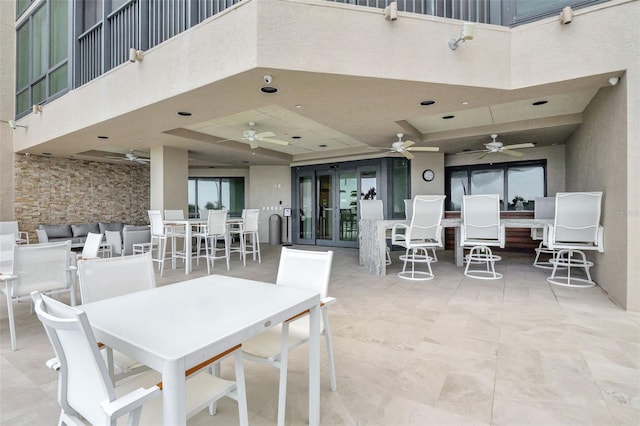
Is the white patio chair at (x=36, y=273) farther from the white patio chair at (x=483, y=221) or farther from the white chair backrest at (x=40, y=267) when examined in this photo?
the white patio chair at (x=483, y=221)

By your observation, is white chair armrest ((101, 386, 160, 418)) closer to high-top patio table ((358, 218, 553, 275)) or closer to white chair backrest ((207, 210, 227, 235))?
high-top patio table ((358, 218, 553, 275))

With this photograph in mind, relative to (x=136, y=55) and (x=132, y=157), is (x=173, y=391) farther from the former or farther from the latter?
(x=132, y=157)

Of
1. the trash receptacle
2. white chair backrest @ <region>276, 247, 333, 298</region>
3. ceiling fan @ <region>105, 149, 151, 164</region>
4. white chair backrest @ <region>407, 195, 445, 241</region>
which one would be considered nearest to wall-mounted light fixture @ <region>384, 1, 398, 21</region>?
white chair backrest @ <region>407, 195, 445, 241</region>

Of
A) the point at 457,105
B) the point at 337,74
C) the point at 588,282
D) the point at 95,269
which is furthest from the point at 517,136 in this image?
the point at 95,269

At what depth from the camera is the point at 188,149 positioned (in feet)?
23.8

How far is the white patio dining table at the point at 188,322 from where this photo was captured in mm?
864

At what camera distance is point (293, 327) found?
5.76 ft

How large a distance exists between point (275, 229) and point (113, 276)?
26.0 ft

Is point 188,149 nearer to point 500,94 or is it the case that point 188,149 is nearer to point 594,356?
point 500,94

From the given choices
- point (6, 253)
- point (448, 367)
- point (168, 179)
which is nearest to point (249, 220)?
point (168, 179)

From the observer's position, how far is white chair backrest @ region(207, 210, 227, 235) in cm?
545

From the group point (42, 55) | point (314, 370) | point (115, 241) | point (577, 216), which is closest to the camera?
point (314, 370)

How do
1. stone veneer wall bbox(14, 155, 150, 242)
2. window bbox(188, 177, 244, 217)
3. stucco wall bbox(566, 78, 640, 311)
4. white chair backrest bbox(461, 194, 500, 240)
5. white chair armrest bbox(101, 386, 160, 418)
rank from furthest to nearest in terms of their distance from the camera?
window bbox(188, 177, 244, 217) → stone veneer wall bbox(14, 155, 150, 242) → white chair backrest bbox(461, 194, 500, 240) → stucco wall bbox(566, 78, 640, 311) → white chair armrest bbox(101, 386, 160, 418)

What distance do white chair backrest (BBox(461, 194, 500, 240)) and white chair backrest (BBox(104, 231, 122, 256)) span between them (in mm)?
6189
